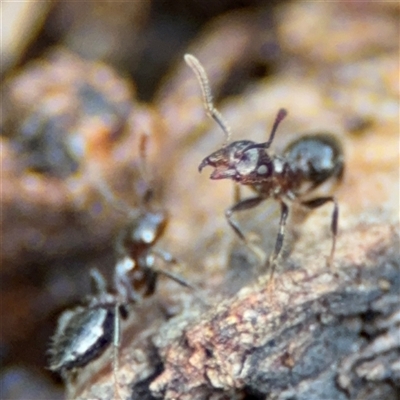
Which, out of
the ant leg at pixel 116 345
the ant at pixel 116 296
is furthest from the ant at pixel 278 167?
the ant leg at pixel 116 345

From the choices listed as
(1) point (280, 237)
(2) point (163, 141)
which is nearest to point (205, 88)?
(1) point (280, 237)

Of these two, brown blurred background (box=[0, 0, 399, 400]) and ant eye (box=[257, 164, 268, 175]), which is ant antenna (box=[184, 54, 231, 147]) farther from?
brown blurred background (box=[0, 0, 399, 400])

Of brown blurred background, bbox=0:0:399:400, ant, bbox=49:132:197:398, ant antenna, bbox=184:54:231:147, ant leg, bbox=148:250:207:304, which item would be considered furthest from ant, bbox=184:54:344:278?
ant, bbox=49:132:197:398

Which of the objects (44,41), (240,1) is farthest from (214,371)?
(240,1)

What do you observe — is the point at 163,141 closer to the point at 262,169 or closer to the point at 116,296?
the point at 262,169

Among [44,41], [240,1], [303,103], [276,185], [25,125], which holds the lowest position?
[276,185]

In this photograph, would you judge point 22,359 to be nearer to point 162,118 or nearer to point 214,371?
point 214,371
